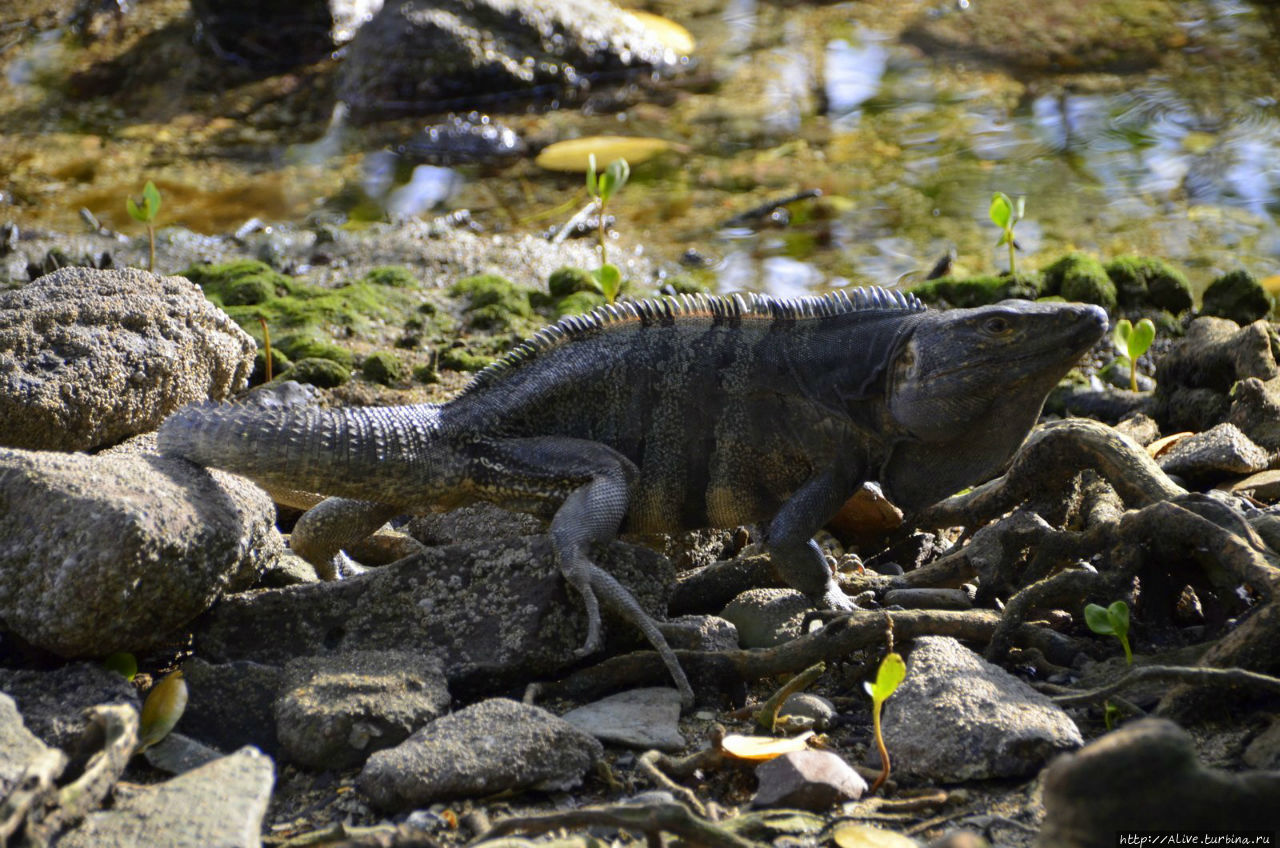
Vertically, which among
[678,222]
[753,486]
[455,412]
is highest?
[455,412]

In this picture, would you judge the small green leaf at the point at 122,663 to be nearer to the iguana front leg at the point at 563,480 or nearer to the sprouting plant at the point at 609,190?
the iguana front leg at the point at 563,480

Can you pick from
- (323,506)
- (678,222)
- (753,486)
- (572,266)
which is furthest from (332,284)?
(753,486)

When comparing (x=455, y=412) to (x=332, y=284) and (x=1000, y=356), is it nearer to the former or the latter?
(x=1000, y=356)

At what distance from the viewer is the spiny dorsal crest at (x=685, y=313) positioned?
456 cm

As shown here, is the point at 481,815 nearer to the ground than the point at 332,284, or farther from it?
farther from it

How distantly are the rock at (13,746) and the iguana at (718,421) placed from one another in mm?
1214

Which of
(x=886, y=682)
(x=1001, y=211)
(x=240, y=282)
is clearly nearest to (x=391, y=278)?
(x=240, y=282)

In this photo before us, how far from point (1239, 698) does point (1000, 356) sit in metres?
1.30

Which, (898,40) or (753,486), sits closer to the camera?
(753,486)

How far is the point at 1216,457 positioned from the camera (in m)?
4.75

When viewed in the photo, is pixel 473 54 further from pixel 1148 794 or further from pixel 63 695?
pixel 1148 794

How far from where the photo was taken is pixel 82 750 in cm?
294

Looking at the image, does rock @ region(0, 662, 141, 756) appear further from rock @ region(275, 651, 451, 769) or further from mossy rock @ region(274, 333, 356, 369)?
mossy rock @ region(274, 333, 356, 369)

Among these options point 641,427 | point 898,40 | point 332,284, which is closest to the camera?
point 641,427
